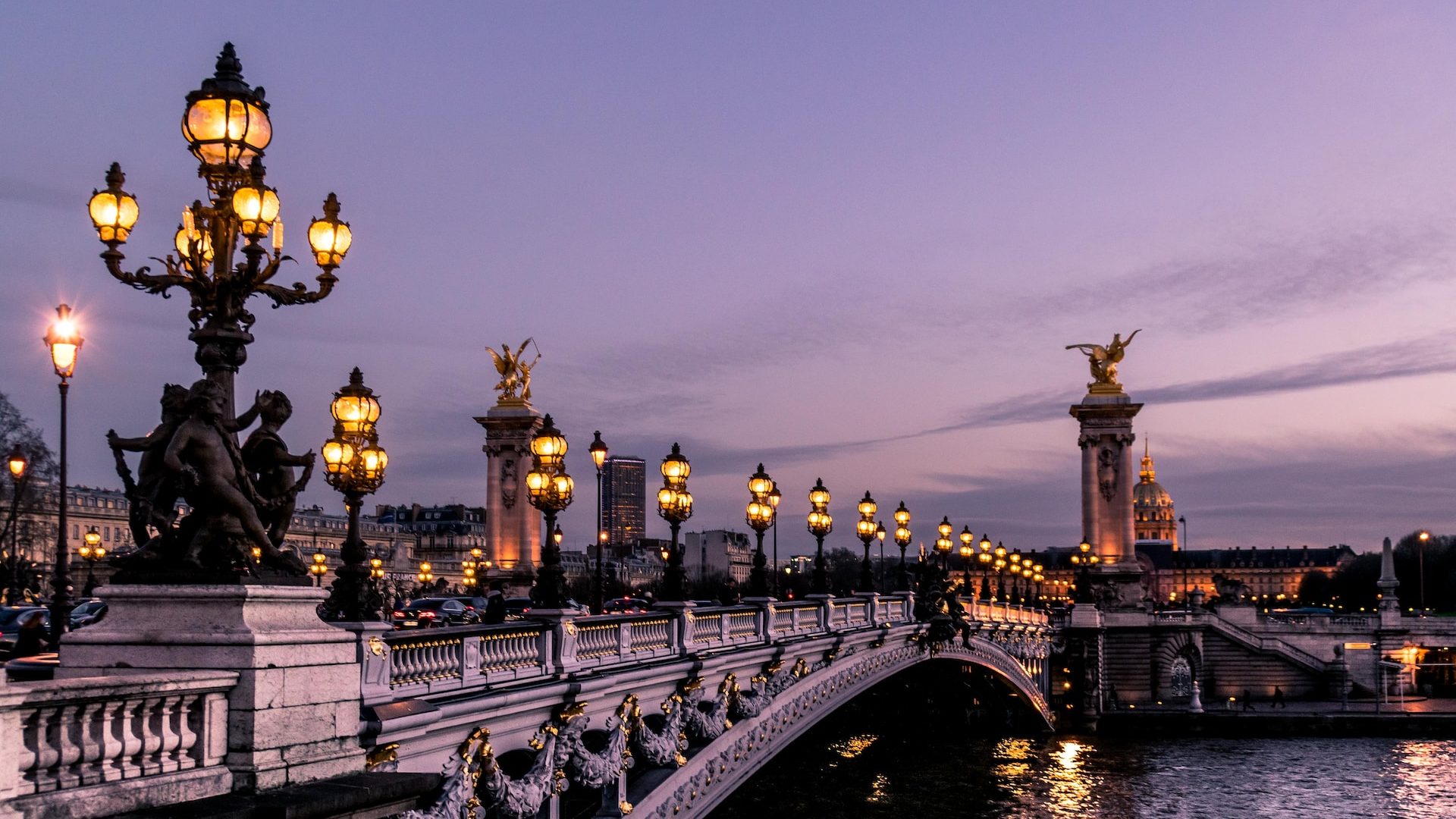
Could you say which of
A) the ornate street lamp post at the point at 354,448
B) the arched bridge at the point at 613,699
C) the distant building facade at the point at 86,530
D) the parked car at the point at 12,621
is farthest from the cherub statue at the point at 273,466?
the distant building facade at the point at 86,530

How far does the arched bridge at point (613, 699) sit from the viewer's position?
15.0 metres

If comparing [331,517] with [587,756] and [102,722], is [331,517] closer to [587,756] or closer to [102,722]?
[587,756]

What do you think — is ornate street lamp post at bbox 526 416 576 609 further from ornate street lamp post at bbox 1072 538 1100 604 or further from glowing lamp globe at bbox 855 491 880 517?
ornate street lamp post at bbox 1072 538 1100 604

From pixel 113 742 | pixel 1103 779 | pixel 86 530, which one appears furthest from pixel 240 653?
pixel 86 530

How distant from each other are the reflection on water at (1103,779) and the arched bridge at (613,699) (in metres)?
15.3

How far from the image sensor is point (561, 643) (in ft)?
63.8

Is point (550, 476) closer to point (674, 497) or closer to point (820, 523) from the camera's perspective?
point (674, 497)

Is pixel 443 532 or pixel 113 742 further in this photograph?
pixel 443 532

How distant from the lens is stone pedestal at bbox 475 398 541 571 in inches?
3504

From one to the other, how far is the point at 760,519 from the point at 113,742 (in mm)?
23915

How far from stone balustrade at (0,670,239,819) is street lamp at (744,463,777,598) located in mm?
21363

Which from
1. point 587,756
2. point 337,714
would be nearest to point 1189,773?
point 587,756

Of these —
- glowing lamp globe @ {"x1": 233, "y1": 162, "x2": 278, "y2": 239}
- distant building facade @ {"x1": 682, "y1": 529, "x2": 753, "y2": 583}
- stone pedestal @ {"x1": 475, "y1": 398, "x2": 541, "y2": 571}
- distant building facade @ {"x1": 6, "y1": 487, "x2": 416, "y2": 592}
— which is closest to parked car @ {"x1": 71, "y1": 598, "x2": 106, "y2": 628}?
glowing lamp globe @ {"x1": 233, "y1": 162, "x2": 278, "y2": 239}

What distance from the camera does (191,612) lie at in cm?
1119
